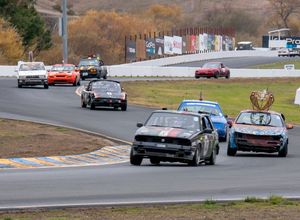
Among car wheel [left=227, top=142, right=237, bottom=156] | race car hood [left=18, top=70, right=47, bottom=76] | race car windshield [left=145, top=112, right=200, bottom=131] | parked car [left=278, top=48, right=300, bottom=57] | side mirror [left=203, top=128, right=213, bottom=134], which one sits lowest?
car wheel [left=227, top=142, right=237, bottom=156]

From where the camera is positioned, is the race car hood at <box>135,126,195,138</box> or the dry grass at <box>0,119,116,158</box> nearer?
the race car hood at <box>135,126,195,138</box>

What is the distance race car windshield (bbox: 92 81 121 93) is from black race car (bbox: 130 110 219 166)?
790 inches

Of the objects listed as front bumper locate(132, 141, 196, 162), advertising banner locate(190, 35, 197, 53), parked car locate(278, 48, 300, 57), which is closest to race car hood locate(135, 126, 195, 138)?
front bumper locate(132, 141, 196, 162)

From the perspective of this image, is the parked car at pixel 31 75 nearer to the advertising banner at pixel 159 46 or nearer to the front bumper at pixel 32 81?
the front bumper at pixel 32 81

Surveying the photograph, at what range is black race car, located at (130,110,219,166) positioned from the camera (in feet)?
73.6

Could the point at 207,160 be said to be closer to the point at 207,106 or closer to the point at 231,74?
the point at 207,106

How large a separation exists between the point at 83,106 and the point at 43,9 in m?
111

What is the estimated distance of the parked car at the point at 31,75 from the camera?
56.0 meters

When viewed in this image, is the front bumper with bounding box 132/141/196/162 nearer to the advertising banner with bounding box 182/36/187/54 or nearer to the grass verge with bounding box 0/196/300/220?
the grass verge with bounding box 0/196/300/220

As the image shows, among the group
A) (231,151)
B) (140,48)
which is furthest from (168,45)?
(231,151)

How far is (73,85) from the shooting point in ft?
201

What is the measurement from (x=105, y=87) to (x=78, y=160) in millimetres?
19026

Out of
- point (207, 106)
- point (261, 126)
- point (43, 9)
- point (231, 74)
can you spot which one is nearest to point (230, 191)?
point (261, 126)

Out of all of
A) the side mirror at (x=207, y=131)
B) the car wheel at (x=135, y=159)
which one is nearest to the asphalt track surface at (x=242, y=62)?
the side mirror at (x=207, y=131)
